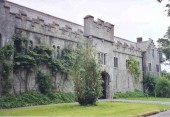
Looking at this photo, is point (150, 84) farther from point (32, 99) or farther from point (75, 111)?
point (75, 111)

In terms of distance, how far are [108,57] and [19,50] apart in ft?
46.4

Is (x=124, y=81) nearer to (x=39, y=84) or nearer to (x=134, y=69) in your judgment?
(x=134, y=69)

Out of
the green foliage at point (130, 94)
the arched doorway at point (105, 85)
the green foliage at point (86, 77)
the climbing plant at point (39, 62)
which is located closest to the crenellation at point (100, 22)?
the arched doorway at point (105, 85)

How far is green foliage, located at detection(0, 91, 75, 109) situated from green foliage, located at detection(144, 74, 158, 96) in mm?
Answer: 19315

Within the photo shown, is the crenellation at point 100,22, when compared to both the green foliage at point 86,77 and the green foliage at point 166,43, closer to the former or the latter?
the green foliage at point 86,77

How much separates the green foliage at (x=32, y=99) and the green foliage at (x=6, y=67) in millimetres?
719

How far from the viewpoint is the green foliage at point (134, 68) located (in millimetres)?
41438

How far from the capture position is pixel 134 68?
4178cm

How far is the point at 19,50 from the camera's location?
24438 mm

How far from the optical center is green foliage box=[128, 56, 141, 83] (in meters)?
41.4

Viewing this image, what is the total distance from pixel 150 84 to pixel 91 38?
55.0 ft

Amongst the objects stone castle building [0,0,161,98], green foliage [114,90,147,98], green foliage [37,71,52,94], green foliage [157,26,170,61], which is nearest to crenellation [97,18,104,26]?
stone castle building [0,0,161,98]

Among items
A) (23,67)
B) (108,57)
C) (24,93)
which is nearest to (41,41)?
(23,67)

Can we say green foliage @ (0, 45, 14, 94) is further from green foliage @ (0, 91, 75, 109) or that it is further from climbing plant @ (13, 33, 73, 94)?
climbing plant @ (13, 33, 73, 94)
